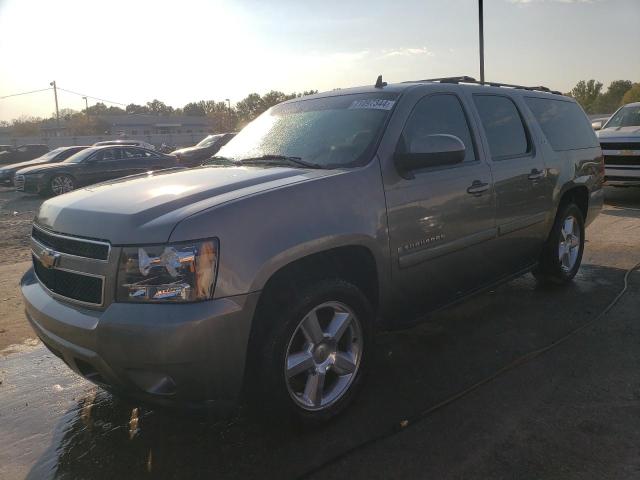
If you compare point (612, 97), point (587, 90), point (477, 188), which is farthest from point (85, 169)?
point (587, 90)

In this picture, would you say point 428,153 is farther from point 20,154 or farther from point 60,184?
point 20,154

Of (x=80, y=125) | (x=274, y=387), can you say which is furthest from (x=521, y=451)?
(x=80, y=125)

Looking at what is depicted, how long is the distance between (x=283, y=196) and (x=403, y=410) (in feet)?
4.77

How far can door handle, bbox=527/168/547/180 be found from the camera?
→ 175 inches

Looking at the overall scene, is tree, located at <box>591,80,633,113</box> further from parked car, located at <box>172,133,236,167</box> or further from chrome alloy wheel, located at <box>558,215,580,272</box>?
chrome alloy wheel, located at <box>558,215,580,272</box>

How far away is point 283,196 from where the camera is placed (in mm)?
2703

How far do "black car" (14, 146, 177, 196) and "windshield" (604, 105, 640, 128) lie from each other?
40.3 ft

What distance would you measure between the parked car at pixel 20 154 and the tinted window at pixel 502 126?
3191 centimetres

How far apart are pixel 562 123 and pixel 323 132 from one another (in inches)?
115

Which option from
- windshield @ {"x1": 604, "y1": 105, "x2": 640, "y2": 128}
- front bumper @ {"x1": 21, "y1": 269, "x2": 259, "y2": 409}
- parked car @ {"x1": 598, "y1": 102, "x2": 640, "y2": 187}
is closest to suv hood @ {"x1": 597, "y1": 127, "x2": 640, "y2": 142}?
parked car @ {"x1": 598, "y1": 102, "x2": 640, "y2": 187}

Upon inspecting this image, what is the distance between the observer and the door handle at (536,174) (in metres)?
4.45

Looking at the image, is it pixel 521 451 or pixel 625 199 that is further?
pixel 625 199

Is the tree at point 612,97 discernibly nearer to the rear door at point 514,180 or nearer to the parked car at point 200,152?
the parked car at point 200,152

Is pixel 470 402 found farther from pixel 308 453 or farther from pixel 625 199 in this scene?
pixel 625 199
